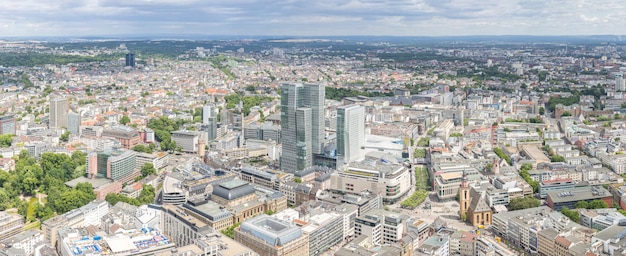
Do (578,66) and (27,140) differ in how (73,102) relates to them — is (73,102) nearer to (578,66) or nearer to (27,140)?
(27,140)

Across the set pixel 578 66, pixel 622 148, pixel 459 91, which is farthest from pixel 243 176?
pixel 578 66

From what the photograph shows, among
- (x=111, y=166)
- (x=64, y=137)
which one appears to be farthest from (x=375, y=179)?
(x=64, y=137)

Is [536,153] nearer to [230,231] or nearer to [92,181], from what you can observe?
[230,231]

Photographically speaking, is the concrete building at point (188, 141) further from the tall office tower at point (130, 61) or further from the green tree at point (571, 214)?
the tall office tower at point (130, 61)

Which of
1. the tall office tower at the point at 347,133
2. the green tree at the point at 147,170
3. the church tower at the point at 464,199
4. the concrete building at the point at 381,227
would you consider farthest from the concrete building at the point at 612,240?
the green tree at the point at 147,170

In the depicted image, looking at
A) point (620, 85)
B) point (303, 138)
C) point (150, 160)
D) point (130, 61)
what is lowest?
point (150, 160)

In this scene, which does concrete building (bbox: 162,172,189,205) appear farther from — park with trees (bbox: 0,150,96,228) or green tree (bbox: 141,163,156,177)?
green tree (bbox: 141,163,156,177)

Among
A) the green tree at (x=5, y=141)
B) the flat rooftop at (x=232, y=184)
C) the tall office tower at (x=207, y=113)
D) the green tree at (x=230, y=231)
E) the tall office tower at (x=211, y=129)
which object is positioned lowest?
the green tree at (x=230, y=231)
